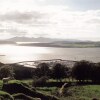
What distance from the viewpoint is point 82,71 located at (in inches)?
3137

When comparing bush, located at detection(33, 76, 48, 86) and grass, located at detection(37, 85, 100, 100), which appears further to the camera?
bush, located at detection(33, 76, 48, 86)

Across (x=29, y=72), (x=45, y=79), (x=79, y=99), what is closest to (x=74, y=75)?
(x=45, y=79)

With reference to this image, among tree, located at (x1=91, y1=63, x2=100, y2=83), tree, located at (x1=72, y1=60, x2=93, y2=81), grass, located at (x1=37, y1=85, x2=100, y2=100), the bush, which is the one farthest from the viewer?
tree, located at (x1=91, y1=63, x2=100, y2=83)

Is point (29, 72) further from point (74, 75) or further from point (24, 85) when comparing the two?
point (24, 85)

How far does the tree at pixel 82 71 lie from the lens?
78.9 m

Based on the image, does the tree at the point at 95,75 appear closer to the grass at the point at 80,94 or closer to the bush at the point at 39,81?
the bush at the point at 39,81

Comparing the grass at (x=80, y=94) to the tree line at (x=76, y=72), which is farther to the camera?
the tree line at (x=76, y=72)

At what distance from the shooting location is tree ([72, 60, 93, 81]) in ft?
259

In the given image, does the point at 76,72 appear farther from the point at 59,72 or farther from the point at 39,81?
the point at 39,81

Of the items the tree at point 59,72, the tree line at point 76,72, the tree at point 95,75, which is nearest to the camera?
the tree line at point 76,72

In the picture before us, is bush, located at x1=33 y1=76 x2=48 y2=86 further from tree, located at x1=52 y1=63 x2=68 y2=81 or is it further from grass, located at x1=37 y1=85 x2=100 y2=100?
grass, located at x1=37 y1=85 x2=100 y2=100

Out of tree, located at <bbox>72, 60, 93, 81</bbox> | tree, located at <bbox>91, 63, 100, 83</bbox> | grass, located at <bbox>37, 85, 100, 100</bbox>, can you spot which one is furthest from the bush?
tree, located at <bbox>91, 63, 100, 83</bbox>

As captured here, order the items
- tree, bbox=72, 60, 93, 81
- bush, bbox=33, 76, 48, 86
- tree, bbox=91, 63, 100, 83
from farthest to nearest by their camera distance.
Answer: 1. tree, bbox=91, 63, 100, 83
2. tree, bbox=72, 60, 93, 81
3. bush, bbox=33, 76, 48, 86

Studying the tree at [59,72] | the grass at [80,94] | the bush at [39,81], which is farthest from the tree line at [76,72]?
the grass at [80,94]
